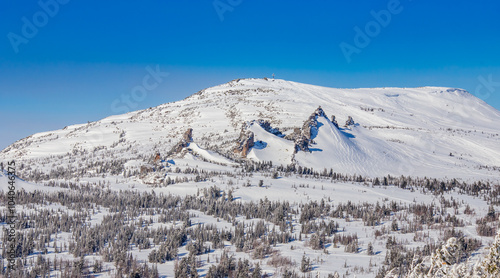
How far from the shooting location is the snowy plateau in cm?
1739

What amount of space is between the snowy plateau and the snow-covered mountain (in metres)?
0.46

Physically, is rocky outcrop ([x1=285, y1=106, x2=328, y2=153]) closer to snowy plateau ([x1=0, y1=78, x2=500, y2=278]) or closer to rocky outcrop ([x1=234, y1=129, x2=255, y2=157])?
snowy plateau ([x1=0, y1=78, x2=500, y2=278])

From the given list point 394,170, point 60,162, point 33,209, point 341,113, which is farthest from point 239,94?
point 33,209

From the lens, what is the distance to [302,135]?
56938mm

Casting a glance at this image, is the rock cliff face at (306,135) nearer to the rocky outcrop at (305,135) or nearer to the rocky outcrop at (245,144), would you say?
the rocky outcrop at (305,135)

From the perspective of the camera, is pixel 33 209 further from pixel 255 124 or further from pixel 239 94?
pixel 239 94

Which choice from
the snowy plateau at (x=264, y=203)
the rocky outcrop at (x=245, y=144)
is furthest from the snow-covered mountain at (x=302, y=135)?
the snowy plateau at (x=264, y=203)

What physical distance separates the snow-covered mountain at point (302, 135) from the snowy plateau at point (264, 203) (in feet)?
1.51

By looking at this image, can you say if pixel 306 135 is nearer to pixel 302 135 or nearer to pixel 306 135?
pixel 306 135

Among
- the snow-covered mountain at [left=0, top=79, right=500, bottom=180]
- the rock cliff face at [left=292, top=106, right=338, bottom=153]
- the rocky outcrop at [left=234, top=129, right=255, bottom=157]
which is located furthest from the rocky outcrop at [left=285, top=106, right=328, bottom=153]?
the rocky outcrop at [left=234, top=129, right=255, bottom=157]

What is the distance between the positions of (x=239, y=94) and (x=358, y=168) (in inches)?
2606

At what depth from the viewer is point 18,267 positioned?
636 inches

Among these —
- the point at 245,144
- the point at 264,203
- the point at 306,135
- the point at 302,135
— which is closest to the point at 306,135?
the point at 306,135

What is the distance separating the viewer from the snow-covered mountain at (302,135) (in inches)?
2069
